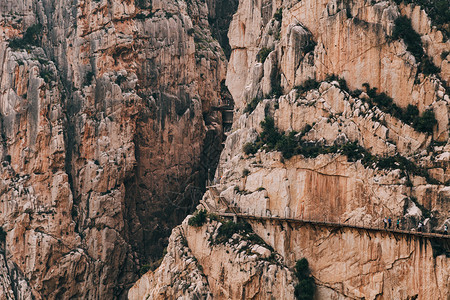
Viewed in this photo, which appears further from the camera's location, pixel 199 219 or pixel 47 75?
pixel 47 75

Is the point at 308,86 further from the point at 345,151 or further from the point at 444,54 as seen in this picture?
the point at 444,54

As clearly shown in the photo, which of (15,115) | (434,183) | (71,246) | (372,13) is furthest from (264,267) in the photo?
(15,115)

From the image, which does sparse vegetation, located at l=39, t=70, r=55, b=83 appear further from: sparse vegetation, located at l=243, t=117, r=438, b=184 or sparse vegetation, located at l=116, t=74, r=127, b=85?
sparse vegetation, located at l=243, t=117, r=438, b=184

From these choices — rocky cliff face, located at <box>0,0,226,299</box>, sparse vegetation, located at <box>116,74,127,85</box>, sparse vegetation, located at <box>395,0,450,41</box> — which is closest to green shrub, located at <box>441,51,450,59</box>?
sparse vegetation, located at <box>395,0,450,41</box>

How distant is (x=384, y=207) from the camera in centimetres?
6481

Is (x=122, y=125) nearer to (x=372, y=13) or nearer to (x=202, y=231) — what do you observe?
(x=202, y=231)

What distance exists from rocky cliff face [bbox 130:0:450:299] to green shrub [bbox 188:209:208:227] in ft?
1.83

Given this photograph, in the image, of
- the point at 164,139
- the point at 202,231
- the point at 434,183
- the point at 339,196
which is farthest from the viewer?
the point at 164,139

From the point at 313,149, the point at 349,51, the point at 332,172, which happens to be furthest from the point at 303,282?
the point at 349,51

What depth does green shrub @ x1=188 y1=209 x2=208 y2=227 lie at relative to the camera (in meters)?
75.8

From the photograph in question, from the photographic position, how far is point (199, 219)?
75.8 m

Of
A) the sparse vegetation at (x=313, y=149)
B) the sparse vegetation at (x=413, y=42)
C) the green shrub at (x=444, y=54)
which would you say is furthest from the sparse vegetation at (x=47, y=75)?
the green shrub at (x=444, y=54)

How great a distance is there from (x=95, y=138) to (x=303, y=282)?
34.1m

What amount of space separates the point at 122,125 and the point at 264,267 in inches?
1193
